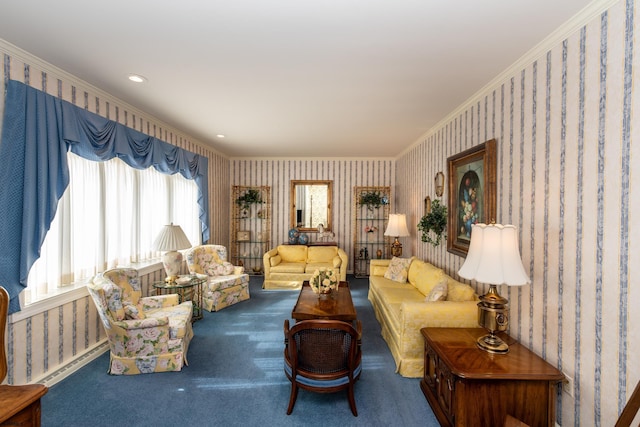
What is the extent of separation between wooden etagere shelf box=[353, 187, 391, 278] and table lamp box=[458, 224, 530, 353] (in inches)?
175

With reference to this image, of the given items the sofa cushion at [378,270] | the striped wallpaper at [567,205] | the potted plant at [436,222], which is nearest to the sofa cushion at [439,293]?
the striped wallpaper at [567,205]

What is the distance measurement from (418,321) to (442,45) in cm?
233

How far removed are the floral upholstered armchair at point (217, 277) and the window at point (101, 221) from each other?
0.61 meters

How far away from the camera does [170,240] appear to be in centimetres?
357

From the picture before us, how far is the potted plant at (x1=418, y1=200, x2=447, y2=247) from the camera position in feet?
12.6

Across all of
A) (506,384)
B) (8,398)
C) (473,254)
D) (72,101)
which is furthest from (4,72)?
(506,384)


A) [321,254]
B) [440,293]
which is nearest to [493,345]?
[440,293]

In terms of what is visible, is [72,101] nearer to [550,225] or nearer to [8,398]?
[8,398]

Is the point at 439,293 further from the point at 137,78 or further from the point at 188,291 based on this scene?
the point at 137,78

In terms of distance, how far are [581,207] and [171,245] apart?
400 centimetres

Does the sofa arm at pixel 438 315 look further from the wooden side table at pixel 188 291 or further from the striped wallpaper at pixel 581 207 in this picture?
the wooden side table at pixel 188 291

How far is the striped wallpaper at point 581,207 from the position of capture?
1.51 m

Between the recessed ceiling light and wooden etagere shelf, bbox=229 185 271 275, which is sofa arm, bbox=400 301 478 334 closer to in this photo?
the recessed ceiling light

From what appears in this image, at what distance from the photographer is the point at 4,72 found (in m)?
2.16
